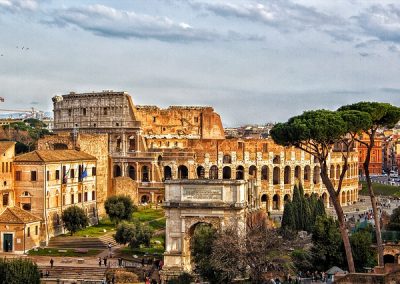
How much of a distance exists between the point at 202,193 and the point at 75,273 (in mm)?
9026

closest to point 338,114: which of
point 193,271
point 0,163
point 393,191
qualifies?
point 193,271

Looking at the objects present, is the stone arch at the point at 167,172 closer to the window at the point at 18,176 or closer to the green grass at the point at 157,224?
the green grass at the point at 157,224

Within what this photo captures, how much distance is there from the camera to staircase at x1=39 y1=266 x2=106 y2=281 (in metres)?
47.7

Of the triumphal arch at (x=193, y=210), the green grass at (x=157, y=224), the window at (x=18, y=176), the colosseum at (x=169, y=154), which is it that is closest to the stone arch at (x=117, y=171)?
the colosseum at (x=169, y=154)

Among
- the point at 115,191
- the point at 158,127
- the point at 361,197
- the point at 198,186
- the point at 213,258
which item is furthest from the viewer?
the point at 361,197

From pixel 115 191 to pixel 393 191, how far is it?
174 ft

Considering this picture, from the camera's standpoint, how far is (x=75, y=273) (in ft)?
158

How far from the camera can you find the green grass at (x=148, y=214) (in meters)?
69.4

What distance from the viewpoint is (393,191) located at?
114500 mm

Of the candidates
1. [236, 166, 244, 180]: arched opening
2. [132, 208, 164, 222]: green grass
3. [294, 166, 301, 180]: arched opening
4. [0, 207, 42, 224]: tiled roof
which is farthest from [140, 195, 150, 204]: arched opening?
[0, 207, 42, 224]: tiled roof

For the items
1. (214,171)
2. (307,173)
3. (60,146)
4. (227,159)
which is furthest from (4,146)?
(307,173)

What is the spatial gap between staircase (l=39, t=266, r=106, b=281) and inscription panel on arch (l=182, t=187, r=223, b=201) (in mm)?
6770

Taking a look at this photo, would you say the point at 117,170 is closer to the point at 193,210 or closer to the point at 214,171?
the point at 214,171

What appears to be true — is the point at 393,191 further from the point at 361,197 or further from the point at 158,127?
the point at 158,127
